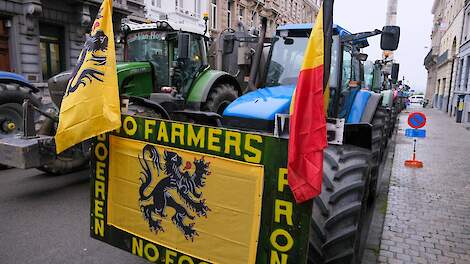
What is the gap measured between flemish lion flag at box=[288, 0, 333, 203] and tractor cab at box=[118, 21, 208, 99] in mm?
4833

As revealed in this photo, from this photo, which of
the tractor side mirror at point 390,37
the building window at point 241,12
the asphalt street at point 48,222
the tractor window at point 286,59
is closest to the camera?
the asphalt street at point 48,222

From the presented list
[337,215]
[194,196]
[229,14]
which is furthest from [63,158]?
[229,14]

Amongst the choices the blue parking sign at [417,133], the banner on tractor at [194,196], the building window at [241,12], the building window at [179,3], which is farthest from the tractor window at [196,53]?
the building window at [241,12]

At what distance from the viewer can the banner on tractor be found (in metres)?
2.28

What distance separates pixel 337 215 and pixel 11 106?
6327mm

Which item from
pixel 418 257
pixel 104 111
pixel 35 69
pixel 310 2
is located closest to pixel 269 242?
pixel 104 111

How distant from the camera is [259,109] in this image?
4223mm

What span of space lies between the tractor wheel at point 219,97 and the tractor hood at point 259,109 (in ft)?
9.02

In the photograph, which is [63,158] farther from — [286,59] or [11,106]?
[286,59]

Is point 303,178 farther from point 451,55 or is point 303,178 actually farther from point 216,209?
point 451,55

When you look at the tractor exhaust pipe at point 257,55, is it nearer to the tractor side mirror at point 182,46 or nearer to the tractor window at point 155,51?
the tractor side mirror at point 182,46

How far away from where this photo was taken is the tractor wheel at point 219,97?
7457 millimetres

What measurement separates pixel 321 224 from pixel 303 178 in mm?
1028

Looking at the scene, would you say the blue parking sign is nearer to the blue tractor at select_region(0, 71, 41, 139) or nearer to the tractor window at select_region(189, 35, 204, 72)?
the tractor window at select_region(189, 35, 204, 72)
